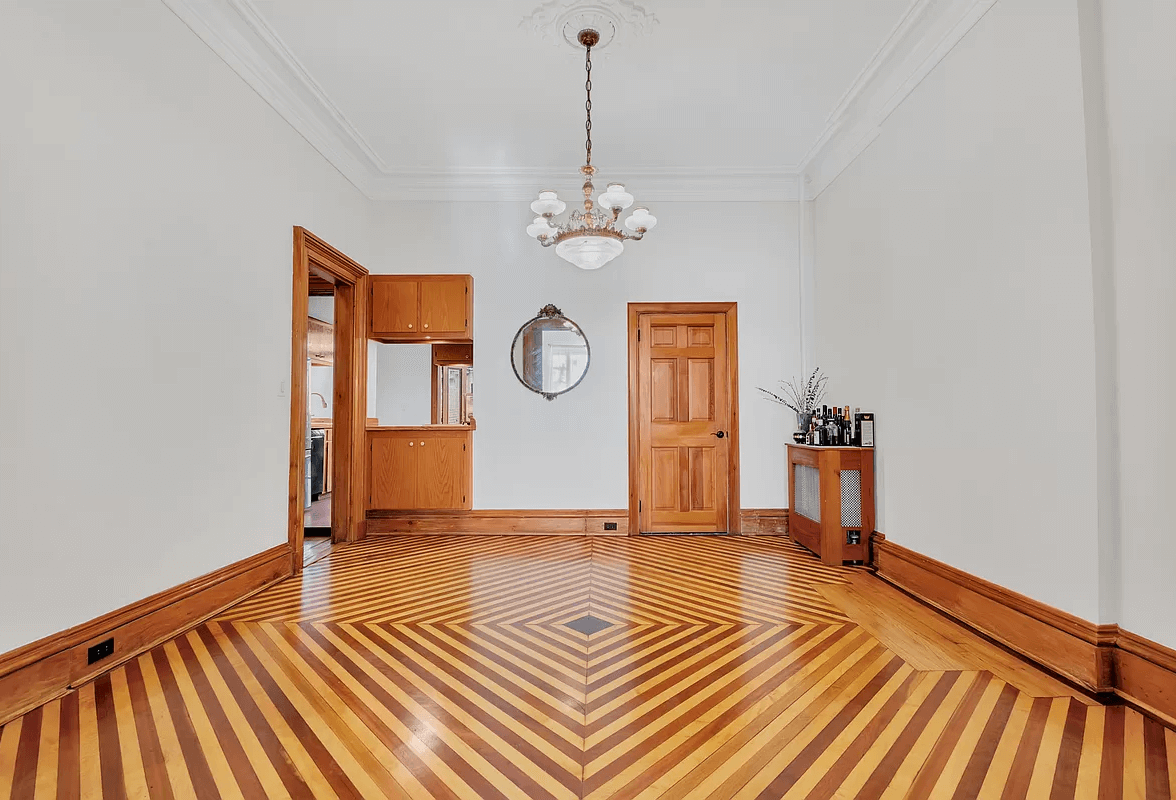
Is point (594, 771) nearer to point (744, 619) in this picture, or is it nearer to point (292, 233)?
point (744, 619)

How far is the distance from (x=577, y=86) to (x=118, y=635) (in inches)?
161

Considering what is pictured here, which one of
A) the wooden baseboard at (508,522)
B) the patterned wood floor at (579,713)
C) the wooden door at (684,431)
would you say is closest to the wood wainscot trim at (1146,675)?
the patterned wood floor at (579,713)

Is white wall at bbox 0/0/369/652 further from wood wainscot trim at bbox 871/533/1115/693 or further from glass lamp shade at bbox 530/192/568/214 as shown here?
wood wainscot trim at bbox 871/533/1115/693

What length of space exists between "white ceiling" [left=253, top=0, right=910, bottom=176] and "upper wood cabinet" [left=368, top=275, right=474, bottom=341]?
106 cm

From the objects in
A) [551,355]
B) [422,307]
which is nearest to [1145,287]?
[551,355]

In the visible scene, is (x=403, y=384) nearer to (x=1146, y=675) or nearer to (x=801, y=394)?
(x=801, y=394)

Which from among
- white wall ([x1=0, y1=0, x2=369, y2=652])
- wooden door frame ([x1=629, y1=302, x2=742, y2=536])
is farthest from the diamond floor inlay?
wooden door frame ([x1=629, y1=302, x2=742, y2=536])

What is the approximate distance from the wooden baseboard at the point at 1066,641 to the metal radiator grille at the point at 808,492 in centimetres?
125

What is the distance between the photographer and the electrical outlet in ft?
8.18

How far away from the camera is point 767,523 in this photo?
18.3ft

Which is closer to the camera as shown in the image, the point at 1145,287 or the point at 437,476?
the point at 1145,287

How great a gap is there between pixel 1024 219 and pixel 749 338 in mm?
2987

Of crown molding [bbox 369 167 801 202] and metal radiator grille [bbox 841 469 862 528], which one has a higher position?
crown molding [bbox 369 167 801 202]

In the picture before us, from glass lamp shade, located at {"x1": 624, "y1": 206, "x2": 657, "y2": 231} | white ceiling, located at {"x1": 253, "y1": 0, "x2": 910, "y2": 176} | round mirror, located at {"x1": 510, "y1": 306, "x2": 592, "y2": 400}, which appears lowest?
round mirror, located at {"x1": 510, "y1": 306, "x2": 592, "y2": 400}
